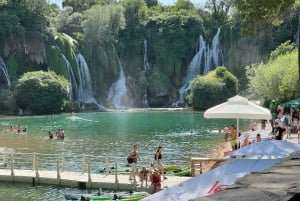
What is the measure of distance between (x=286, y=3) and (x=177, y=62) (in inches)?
2996

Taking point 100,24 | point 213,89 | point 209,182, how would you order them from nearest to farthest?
point 209,182 < point 213,89 < point 100,24

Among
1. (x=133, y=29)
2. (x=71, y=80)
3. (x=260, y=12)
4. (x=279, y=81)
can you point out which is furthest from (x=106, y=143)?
(x=133, y=29)

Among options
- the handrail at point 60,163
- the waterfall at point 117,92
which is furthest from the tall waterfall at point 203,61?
the handrail at point 60,163

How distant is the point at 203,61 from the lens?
94688 mm

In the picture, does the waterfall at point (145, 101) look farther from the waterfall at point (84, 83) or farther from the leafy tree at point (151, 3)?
the leafy tree at point (151, 3)

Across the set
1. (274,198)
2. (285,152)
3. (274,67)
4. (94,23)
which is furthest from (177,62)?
(274,198)

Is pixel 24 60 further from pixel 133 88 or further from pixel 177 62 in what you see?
pixel 177 62

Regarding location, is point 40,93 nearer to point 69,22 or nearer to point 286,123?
point 69,22

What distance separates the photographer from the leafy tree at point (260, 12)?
69.2ft

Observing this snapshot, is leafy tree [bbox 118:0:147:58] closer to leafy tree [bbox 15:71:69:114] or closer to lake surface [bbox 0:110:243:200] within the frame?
leafy tree [bbox 15:71:69:114]

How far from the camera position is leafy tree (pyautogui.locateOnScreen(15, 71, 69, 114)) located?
76.9m

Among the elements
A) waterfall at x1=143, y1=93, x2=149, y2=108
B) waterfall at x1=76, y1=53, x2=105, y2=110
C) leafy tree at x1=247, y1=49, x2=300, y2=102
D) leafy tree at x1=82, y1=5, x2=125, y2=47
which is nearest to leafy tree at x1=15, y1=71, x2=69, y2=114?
waterfall at x1=76, y1=53, x2=105, y2=110

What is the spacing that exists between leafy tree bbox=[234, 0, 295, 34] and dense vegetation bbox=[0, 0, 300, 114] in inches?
2003

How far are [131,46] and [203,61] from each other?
43.3ft
